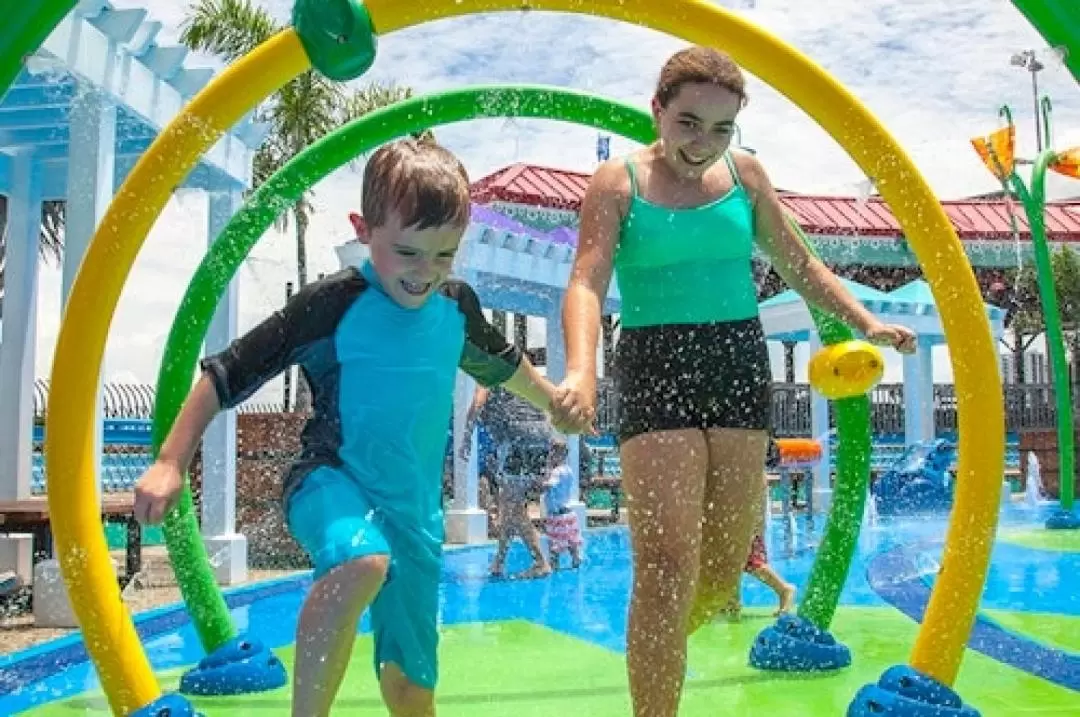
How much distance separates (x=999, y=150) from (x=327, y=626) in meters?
11.0

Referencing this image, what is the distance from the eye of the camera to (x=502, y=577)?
311 inches

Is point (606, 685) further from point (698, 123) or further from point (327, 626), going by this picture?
point (698, 123)

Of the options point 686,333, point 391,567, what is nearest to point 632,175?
point 686,333

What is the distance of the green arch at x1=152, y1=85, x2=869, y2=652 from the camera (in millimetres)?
4152

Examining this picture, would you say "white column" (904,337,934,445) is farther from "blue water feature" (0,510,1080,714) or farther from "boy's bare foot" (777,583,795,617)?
"boy's bare foot" (777,583,795,617)

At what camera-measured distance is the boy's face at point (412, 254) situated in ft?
8.36

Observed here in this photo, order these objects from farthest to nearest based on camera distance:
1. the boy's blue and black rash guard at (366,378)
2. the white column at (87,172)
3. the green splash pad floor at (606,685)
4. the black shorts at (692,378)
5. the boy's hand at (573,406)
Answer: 1. the white column at (87,172)
2. the green splash pad floor at (606,685)
3. the black shorts at (692,378)
4. the boy's blue and black rash guard at (366,378)
5. the boy's hand at (573,406)

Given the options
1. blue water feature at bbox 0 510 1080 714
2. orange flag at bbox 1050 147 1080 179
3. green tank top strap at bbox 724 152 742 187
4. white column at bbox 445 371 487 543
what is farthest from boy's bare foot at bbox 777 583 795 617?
orange flag at bbox 1050 147 1080 179

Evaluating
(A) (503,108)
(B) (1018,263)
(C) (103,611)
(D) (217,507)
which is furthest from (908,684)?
(B) (1018,263)

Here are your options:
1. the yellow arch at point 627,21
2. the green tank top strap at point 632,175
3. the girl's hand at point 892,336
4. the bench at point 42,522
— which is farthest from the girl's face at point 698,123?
the bench at point 42,522

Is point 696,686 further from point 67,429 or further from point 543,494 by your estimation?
point 543,494

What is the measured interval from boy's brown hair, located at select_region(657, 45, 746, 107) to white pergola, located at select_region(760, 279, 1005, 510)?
1108 cm

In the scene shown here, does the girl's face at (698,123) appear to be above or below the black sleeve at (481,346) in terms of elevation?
above

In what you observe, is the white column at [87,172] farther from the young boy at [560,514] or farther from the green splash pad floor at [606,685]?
the young boy at [560,514]
